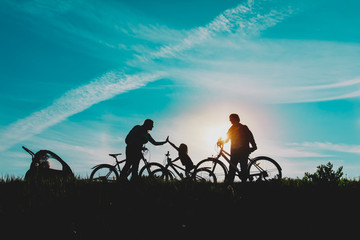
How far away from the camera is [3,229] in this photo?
4727 mm

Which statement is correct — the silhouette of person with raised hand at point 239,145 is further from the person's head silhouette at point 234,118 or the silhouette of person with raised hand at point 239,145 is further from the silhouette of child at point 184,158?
the silhouette of child at point 184,158

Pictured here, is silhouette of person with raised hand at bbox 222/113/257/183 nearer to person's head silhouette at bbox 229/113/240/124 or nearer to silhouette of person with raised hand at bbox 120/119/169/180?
person's head silhouette at bbox 229/113/240/124

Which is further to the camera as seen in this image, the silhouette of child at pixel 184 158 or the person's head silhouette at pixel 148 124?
the silhouette of child at pixel 184 158

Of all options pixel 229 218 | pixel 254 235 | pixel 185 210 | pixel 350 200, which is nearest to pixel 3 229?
pixel 185 210

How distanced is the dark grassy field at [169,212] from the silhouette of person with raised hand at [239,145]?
8.50 ft

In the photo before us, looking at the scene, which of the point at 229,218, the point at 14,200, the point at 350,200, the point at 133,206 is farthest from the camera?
the point at 350,200

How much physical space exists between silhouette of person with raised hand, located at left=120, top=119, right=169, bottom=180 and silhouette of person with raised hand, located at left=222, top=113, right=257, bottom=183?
271 centimetres

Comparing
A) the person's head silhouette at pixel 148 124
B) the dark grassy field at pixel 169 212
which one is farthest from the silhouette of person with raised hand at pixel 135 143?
the dark grassy field at pixel 169 212

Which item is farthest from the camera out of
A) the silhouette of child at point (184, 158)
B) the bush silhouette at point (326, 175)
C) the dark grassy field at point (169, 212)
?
the silhouette of child at point (184, 158)

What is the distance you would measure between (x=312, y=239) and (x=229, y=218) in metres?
1.33

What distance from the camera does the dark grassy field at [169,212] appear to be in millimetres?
4660

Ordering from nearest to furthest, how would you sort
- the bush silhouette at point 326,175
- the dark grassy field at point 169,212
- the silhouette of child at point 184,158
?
the dark grassy field at point 169,212 < the bush silhouette at point 326,175 < the silhouette of child at point 184,158

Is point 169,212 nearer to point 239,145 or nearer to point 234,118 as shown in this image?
point 239,145

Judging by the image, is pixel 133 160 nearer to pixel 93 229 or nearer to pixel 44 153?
pixel 44 153
